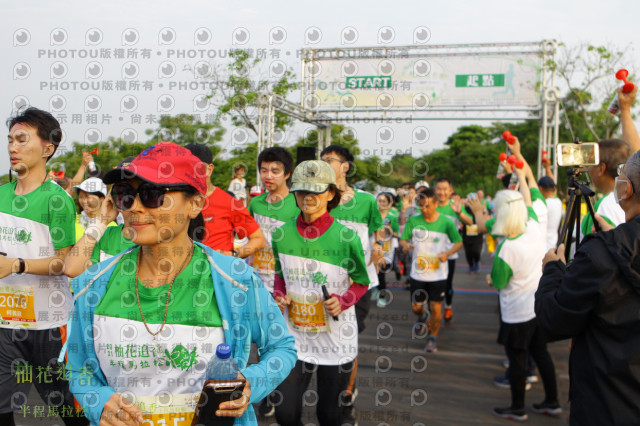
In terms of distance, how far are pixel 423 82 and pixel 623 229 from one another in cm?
1526

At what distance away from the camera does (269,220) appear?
565 centimetres

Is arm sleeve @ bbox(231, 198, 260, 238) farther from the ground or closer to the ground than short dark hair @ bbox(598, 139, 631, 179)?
closer to the ground

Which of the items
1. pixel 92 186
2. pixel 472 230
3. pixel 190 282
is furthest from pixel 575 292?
pixel 472 230

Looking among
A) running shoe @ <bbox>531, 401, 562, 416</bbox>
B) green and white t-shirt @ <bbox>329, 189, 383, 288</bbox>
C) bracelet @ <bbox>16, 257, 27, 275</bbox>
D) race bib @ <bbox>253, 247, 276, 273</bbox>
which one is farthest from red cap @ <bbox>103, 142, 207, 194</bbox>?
running shoe @ <bbox>531, 401, 562, 416</bbox>

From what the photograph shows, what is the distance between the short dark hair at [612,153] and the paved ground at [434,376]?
266cm

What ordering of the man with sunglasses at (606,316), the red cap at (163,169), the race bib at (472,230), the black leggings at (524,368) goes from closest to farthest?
the red cap at (163,169)
the man with sunglasses at (606,316)
the black leggings at (524,368)
the race bib at (472,230)

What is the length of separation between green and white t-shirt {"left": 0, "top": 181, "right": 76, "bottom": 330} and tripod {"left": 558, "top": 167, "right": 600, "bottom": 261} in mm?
2860

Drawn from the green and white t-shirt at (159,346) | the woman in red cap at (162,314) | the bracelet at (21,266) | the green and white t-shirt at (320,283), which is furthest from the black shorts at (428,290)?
the green and white t-shirt at (159,346)

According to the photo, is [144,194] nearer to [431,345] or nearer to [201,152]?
[201,152]

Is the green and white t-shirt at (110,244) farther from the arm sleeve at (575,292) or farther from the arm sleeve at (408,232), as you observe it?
the arm sleeve at (408,232)

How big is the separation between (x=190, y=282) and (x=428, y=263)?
19.6 feet

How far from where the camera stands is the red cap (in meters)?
1.94

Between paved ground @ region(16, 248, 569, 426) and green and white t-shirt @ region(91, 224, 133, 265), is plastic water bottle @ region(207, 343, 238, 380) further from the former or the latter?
paved ground @ region(16, 248, 569, 426)

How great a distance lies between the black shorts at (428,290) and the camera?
7.67 m
